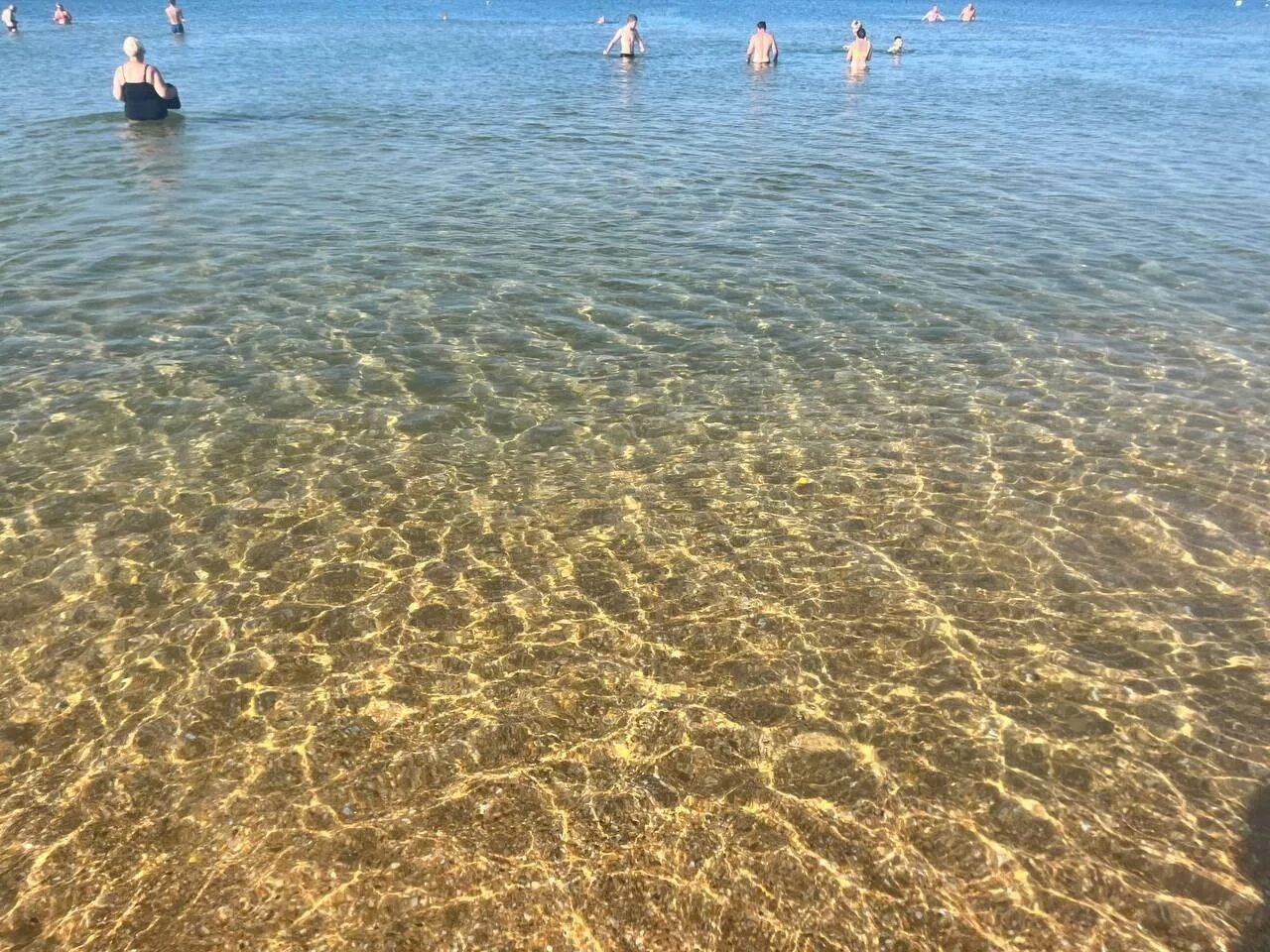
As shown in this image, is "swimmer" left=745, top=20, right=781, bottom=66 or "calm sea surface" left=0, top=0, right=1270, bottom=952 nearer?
"calm sea surface" left=0, top=0, right=1270, bottom=952

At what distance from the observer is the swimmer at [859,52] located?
38141 mm

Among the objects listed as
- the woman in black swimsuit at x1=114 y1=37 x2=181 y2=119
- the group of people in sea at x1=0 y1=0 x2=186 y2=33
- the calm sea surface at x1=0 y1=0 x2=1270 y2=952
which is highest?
the group of people in sea at x1=0 y1=0 x2=186 y2=33

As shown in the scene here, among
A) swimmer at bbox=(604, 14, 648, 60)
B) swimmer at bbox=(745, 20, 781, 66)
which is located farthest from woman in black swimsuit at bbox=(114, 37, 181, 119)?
swimmer at bbox=(745, 20, 781, 66)

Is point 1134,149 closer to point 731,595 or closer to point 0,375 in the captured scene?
point 731,595

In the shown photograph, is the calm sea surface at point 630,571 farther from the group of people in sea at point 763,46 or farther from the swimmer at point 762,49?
the swimmer at point 762,49

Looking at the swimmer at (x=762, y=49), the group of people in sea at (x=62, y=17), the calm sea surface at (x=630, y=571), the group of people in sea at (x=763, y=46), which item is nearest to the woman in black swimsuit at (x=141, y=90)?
the calm sea surface at (x=630, y=571)

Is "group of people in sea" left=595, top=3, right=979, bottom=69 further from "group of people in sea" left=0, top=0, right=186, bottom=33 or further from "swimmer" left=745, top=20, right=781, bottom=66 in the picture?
"group of people in sea" left=0, top=0, right=186, bottom=33

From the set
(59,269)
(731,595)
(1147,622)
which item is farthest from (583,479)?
(59,269)

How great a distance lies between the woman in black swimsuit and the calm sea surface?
7.18m

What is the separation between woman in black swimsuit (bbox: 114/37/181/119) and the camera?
82.6 feet

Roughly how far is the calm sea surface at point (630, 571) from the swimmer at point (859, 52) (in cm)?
2244

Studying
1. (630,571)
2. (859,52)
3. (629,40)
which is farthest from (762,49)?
(630,571)

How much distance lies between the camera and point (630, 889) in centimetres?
543

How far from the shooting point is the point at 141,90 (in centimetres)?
2516
